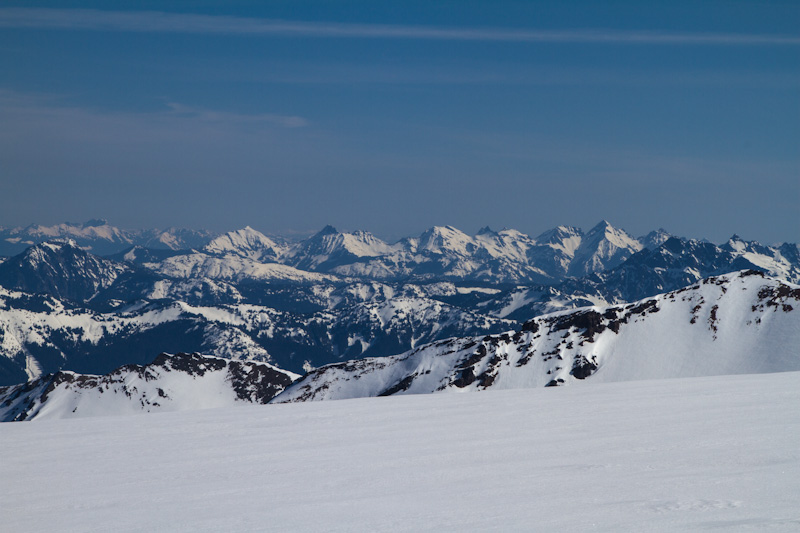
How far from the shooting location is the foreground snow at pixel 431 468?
17.7 m

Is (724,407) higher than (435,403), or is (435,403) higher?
(724,407)

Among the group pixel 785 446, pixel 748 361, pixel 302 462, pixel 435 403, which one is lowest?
pixel 748 361

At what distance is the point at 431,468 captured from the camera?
23078 millimetres

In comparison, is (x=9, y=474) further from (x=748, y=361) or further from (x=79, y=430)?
(x=748, y=361)

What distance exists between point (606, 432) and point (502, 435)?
408 cm

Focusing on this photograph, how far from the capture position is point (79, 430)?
32.9m

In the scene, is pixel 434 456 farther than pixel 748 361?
No

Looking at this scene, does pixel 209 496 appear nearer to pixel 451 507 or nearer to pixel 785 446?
pixel 451 507

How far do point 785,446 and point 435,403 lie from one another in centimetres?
1860

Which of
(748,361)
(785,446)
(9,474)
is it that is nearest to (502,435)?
(785,446)

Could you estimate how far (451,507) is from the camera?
18766 mm

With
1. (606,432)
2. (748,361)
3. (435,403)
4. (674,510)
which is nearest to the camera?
(674,510)

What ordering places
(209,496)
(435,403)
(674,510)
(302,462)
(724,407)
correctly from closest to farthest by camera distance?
(674,510)
(209,496)
(302,462)
(724,407)
(435,403)

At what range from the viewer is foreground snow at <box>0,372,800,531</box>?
58.2ft
